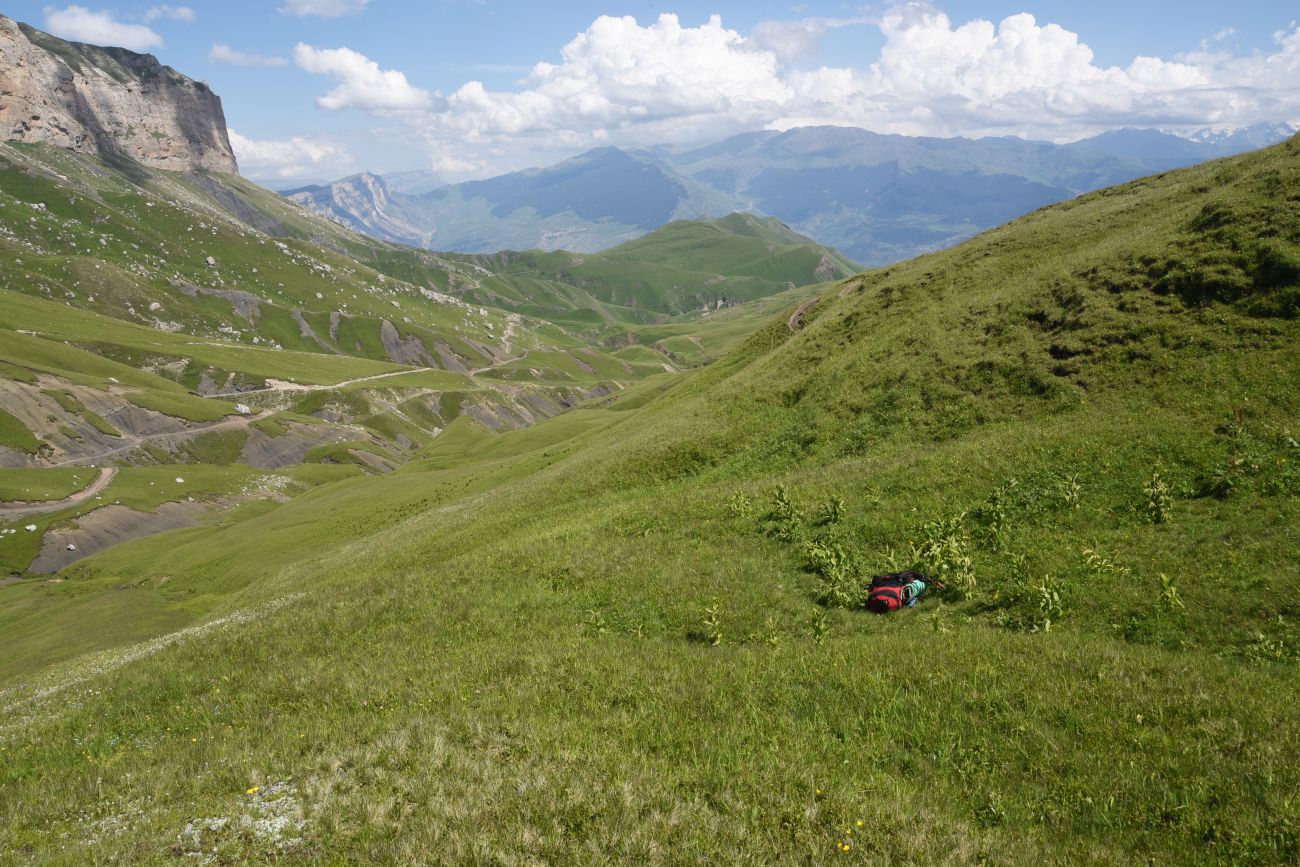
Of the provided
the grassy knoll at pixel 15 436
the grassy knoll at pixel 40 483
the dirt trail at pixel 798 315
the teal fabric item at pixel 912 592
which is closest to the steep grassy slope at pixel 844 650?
the teal fabric item at pixel 912 592

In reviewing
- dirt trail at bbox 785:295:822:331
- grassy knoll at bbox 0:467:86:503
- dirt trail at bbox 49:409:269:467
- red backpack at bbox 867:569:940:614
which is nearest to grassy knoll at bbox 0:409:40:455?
dirt trail at bbox 49:409:269:467

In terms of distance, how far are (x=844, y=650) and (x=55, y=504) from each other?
145894mm

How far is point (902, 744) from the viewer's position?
10805 mm

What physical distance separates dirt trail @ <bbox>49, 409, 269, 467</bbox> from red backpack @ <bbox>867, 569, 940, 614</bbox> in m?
170

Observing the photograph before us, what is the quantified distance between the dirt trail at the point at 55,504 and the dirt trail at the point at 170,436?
16.5 m

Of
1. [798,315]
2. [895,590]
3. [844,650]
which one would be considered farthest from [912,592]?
[798,315]

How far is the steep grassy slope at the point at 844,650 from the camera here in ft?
27.6

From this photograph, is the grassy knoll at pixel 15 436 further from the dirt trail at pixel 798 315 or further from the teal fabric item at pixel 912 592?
the teal fabric item at pixel 912 592

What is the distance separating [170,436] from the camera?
14900 cm

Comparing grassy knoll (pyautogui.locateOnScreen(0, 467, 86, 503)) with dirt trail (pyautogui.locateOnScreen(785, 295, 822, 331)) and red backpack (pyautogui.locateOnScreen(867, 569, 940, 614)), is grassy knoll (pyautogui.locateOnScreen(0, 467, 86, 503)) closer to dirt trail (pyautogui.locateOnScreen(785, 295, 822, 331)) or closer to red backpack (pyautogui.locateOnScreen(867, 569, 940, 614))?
dirt trail (pyautogui.locateOnScreen(785, 295, 822, 331))

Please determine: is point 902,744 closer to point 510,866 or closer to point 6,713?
point 510,866

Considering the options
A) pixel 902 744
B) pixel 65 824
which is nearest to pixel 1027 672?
pixel 902 744

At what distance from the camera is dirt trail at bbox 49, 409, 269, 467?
13300 cm

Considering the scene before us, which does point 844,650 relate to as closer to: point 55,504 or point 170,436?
point 55,504
